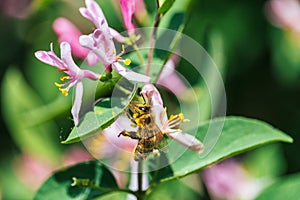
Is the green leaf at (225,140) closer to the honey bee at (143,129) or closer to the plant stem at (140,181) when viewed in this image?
the plant stem at (140,181)

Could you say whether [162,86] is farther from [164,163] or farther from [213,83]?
[164,163]

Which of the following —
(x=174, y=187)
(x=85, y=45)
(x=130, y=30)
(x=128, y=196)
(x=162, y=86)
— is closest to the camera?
(x=85, y=45)

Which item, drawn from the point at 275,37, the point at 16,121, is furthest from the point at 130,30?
the point at 275,37

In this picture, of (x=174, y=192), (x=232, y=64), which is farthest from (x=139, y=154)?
(x=232, y=64)

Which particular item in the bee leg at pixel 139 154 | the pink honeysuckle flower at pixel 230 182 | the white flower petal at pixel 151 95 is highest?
the white flower petal at pixel 151 95

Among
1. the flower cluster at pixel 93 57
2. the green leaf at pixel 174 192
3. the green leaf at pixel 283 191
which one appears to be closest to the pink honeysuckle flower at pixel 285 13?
the green leaf at pixel 174 192

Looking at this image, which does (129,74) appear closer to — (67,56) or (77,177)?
(67,56)

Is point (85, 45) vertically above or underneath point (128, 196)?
above
